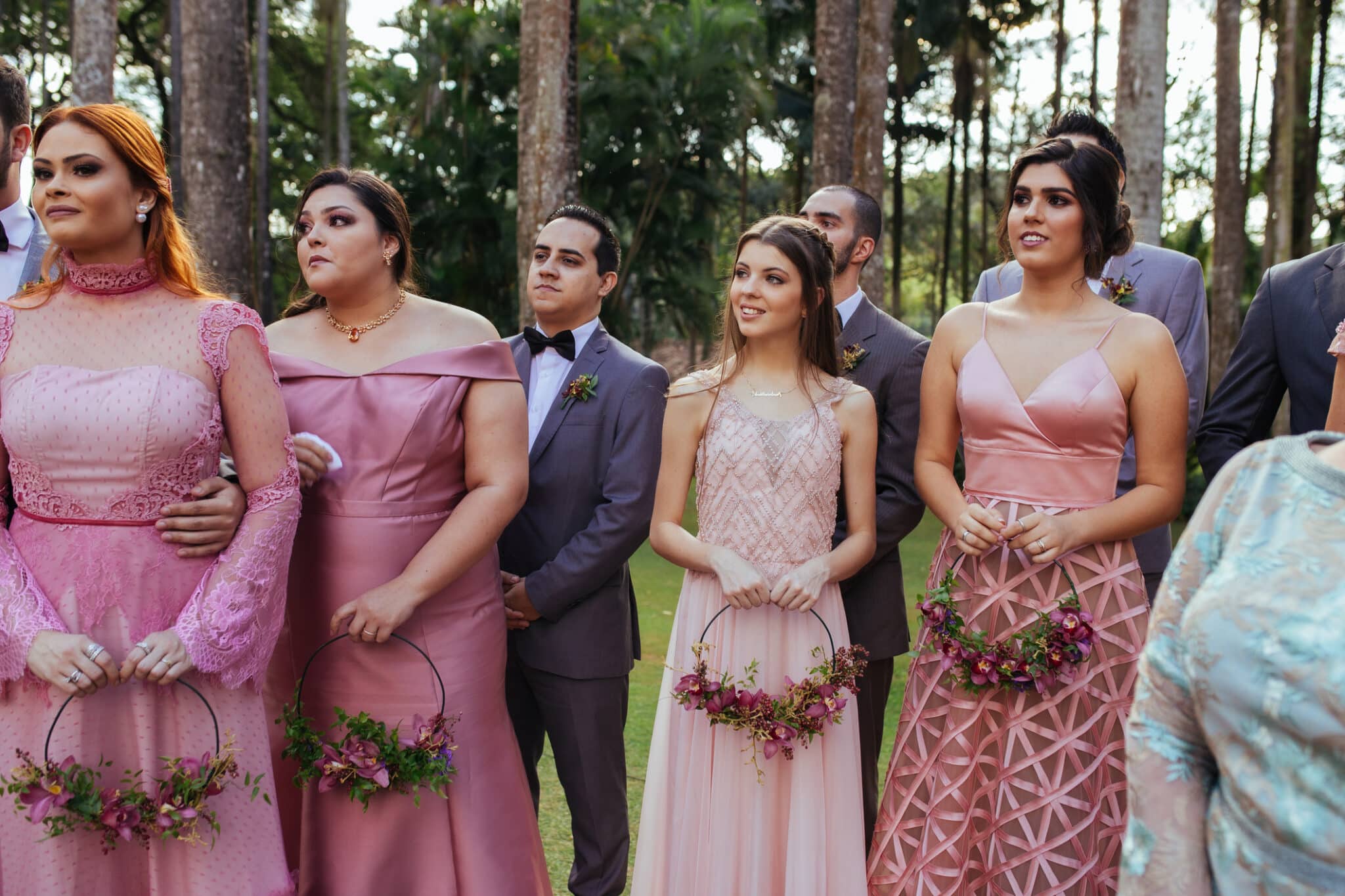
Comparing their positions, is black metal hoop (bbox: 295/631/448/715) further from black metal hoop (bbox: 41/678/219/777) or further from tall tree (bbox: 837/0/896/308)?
tall tree (bbox: 837/0/896/308)

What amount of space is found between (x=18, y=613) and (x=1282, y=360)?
3682 millimetres

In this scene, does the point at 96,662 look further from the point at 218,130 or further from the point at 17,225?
the point at 218,130

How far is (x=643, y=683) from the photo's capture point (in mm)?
7535

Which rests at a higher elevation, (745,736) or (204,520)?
(204,520)

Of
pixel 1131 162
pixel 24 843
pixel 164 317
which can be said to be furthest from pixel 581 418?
pixel 1131 162

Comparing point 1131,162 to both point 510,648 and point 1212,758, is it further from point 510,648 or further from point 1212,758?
point 1212,758

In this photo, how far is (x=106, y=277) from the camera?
3.02m

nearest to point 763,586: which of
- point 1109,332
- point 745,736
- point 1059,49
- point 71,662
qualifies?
point 745,736

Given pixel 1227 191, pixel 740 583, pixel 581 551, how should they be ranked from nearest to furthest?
pixel 740 583 → pixel 581 551 → pixel 1227 191

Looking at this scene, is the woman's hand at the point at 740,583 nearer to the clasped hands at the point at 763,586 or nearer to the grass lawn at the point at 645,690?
the clasped hands at the point at 763,586

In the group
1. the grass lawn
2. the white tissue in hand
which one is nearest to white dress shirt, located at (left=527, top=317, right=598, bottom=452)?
the white tissue in hand

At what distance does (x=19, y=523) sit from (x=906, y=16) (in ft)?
89.2

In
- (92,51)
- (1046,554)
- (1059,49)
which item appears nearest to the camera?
(1046,554)

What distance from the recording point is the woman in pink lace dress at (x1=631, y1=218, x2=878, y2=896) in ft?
11.4
